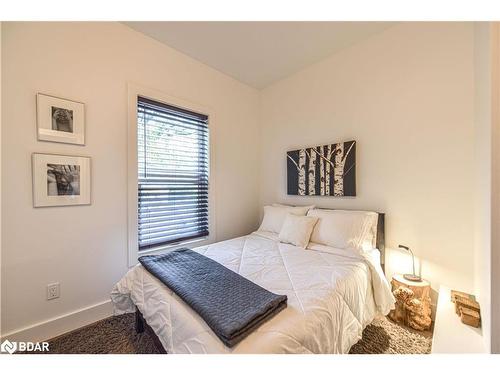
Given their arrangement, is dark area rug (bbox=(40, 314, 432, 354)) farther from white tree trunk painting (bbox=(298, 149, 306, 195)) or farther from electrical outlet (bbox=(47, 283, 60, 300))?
white tree trunk painting (bbox=(298, 149, 306, 195))

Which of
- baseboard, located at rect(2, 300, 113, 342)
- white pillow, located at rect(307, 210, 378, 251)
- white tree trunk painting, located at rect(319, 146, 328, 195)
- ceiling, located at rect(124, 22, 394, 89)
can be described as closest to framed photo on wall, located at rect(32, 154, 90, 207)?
baseboard, located at rect(2, 300, 113, 342)

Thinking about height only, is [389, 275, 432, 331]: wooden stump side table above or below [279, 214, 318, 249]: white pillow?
below

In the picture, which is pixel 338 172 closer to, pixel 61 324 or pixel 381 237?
pixel 381 237

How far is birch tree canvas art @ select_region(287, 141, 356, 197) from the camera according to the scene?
2.13 m

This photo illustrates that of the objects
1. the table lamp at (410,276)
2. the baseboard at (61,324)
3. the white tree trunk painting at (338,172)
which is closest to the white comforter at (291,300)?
the table lamp at (410,276)

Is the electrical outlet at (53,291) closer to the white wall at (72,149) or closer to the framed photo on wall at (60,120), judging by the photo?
the white wall at (72,149)

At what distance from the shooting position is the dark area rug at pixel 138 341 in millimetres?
1373

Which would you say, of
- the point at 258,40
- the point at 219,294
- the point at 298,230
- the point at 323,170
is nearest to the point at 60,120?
the point at 219,294

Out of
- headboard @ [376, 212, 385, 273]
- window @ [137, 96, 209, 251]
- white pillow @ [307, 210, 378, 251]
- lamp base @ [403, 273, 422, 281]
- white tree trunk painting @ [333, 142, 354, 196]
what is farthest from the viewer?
white tree trunk painting @ [333, 142, 354, 196]

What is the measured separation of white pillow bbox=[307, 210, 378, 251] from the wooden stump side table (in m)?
0.38

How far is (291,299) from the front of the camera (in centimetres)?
111
